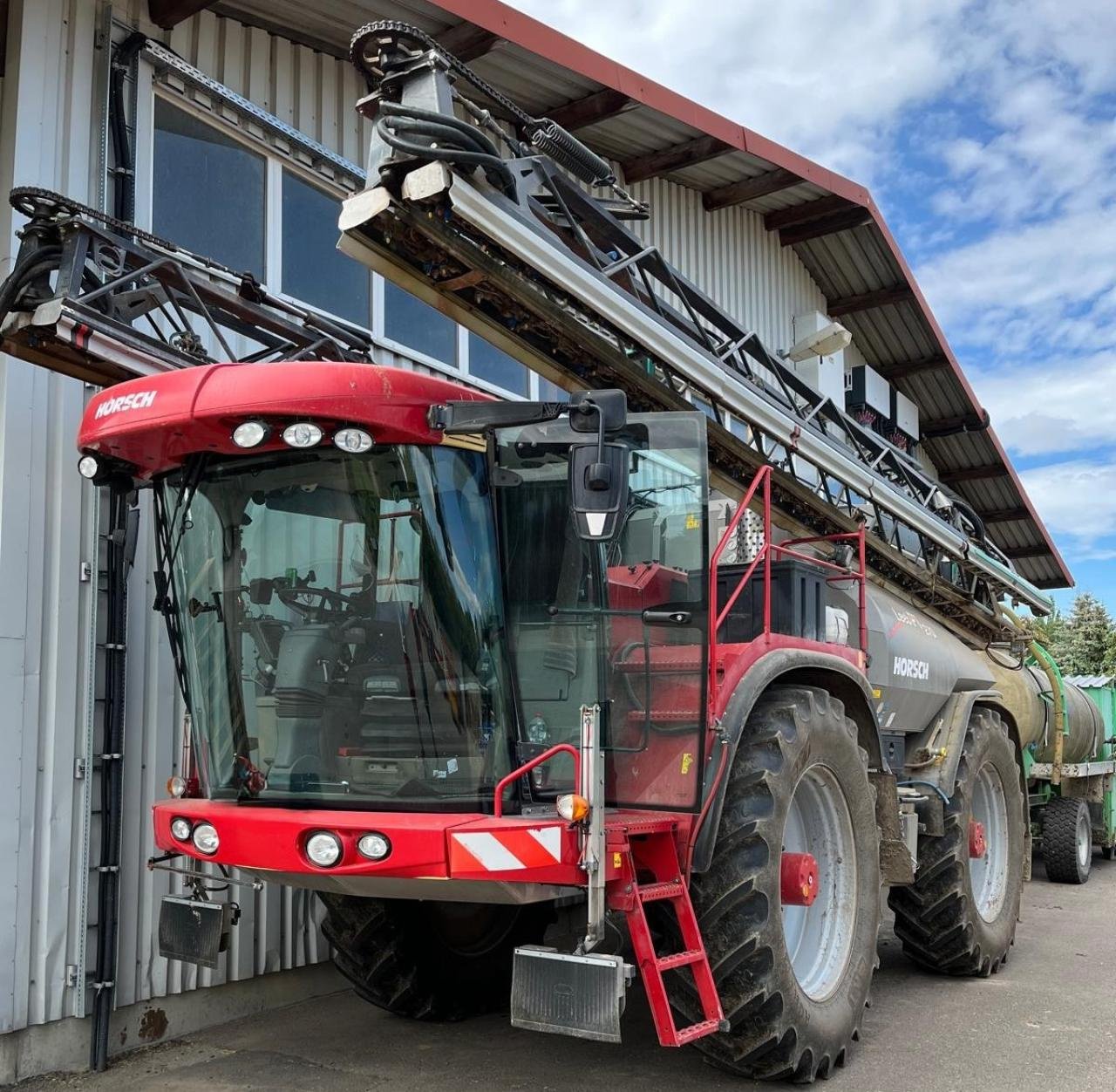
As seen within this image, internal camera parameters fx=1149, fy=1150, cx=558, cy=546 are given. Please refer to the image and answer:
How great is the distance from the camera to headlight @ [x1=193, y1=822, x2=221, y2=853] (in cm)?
426

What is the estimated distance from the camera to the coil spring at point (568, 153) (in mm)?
4727

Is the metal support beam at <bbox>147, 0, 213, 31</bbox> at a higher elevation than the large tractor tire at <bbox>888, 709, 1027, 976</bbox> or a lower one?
higher

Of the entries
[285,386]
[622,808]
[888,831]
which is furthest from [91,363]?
[888,831]

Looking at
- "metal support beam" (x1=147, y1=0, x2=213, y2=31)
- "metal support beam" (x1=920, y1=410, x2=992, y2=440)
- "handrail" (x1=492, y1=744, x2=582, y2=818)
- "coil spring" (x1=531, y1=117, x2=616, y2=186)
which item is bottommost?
"handrail" (x1=492, y1=744, x2=582, y2=818)

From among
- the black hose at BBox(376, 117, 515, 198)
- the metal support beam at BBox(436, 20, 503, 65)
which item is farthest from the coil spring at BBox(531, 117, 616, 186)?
the metal support beam at BBox(436, 20, 503, 65)

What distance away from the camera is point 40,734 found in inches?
219

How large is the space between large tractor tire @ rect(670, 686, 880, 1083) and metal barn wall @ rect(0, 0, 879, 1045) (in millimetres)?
3028

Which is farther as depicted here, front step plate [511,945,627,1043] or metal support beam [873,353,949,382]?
metal support beam [873,353,949,382]

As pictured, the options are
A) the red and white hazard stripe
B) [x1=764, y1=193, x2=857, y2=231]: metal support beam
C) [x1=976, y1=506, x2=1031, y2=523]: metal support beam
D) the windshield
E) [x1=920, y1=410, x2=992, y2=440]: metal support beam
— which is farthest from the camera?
[x1=976, y1=506, x2=1031, y2=523]: metal support beam

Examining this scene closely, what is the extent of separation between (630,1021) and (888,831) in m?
1.65

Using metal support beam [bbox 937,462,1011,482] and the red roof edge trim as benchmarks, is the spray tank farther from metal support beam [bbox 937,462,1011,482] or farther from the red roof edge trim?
metal support beam [bbox 937,462,1011,482]

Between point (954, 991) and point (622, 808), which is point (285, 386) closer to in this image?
point (622, 808)

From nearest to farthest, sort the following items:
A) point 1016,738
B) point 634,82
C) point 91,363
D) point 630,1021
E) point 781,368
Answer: point 91,363 < point 630,1021 < point 781,368 < point 1016,738 < point 634,82

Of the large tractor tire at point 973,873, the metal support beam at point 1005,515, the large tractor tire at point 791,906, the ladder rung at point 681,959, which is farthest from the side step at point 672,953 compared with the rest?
the metal support beam at point 1005,515
